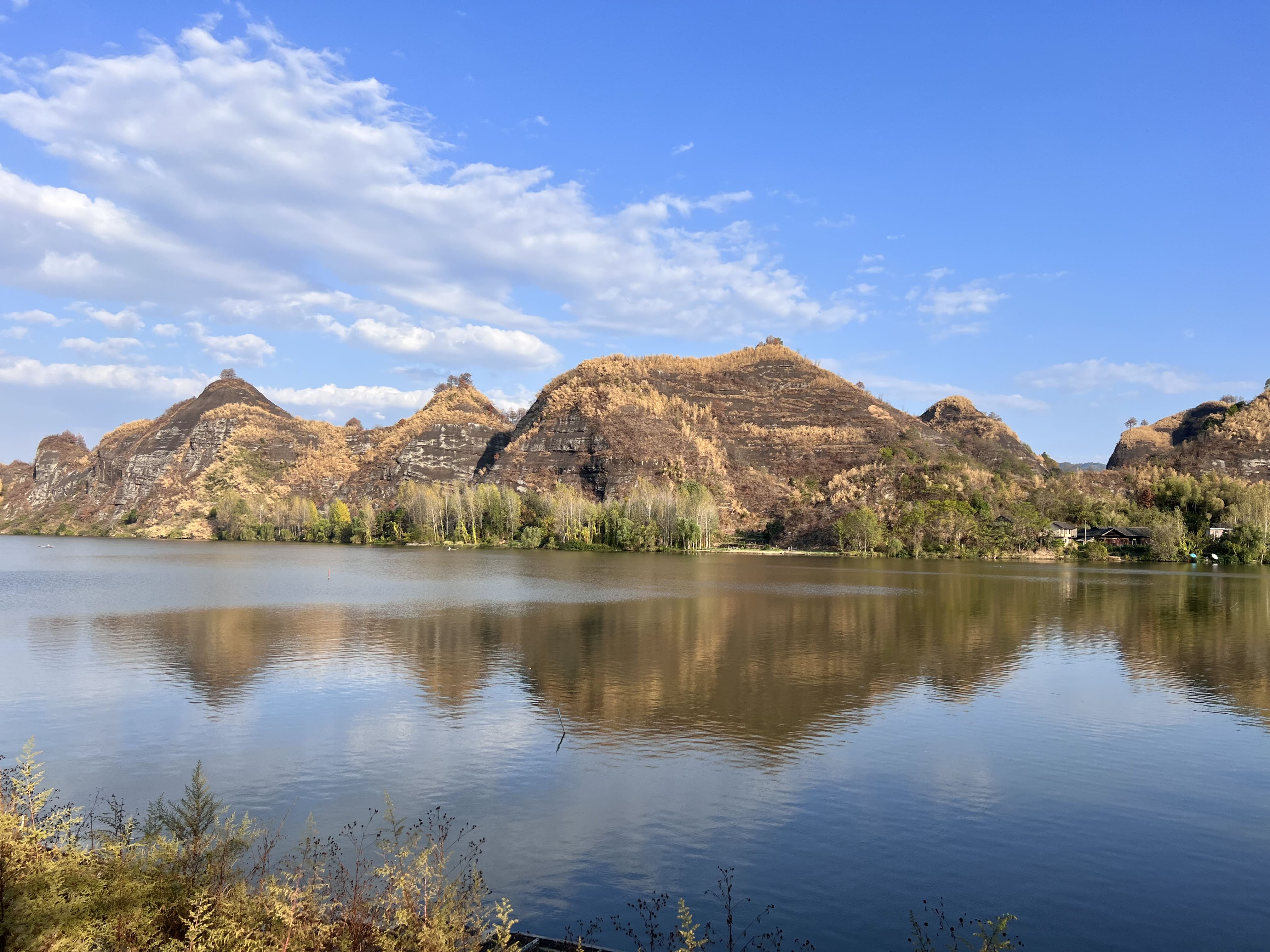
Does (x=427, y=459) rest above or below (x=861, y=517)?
above

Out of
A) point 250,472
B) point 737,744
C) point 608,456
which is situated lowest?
point 737,744

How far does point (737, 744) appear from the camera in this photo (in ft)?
55.4

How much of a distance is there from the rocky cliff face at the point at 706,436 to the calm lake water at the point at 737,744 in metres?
111

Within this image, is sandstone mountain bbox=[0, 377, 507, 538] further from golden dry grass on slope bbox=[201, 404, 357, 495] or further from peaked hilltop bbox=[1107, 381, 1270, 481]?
peaked hilltop bbox=[1107, 381, 1270, 481]

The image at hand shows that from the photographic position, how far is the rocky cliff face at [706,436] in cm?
15125

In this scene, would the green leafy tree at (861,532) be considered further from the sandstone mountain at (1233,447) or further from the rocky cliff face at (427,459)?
the rocky cliff face at (427,459)

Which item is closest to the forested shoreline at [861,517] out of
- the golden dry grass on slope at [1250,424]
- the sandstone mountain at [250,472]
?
the golden dry grass on slope at [1250,424]

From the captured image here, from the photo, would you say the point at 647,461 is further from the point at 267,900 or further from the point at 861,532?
the point at 267,900

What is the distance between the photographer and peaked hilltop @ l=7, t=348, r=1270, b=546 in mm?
140500

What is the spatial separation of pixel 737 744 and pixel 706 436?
160 meters

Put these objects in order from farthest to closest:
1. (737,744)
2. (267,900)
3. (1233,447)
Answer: (1233,447) → (737,744) → (267,900)

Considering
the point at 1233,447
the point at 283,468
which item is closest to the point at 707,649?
the point at 1233,447

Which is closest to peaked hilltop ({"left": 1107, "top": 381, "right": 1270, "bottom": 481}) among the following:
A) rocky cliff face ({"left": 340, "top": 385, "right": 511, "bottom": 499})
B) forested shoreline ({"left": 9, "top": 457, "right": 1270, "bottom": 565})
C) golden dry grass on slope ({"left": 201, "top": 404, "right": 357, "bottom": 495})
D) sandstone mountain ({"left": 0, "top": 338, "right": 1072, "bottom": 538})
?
forested shoreline ({"left": 9, "top": 457, "right": 1270, "bottom": 565})

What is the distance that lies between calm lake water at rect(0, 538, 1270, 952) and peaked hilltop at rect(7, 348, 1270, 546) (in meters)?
96.1
